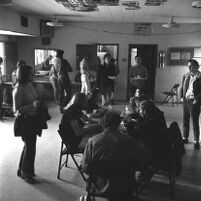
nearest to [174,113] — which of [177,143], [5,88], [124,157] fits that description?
[5,88]

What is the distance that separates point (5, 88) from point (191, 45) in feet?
18.9

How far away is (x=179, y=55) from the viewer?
918 centimetres

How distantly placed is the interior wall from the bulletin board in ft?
0.42

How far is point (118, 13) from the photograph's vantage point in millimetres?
7281

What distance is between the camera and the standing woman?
3347 millimetres

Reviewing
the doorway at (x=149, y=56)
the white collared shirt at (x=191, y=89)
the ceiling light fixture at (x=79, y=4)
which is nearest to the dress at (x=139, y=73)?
the doorway at (x=149, y=56)

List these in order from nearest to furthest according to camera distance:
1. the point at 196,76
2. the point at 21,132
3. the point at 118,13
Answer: the point at 21,132
the point at 196,76
the point at 118,13

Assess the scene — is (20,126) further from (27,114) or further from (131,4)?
(131,4)

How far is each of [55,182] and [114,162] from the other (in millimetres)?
1565

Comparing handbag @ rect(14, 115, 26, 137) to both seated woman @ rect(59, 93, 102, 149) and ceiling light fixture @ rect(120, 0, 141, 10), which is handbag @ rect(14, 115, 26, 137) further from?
ceiling light fixture @ rect(120, 0, 141, 10)

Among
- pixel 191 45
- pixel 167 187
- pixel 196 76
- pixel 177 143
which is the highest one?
pixel 191 45

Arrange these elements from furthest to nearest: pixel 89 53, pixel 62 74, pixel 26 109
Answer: pixel 89 53
pixel 62 74
pixel 26 109

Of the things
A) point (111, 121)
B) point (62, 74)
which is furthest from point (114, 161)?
point (62, 74)

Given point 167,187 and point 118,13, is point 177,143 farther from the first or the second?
point 118,13
